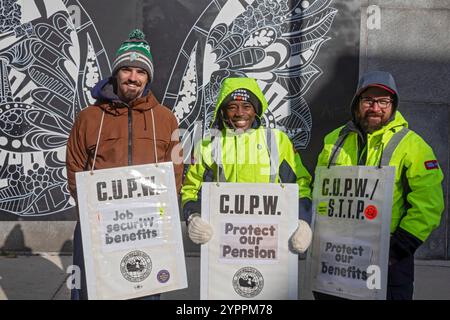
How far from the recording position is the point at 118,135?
135 inches

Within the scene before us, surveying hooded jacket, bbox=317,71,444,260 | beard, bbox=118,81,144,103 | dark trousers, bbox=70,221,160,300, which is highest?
beard, bbox=118,81,144,103

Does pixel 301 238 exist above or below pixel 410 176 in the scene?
below

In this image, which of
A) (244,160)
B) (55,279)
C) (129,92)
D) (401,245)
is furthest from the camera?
(55,279)

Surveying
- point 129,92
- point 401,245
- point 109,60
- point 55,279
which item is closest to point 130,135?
point 129,92

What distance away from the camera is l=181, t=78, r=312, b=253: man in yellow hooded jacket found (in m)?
3.35

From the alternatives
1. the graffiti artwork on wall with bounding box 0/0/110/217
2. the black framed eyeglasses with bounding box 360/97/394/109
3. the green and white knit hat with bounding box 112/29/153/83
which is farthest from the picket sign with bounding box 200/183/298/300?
the graffiti artwork on wall with bounding box 0/0/110/217

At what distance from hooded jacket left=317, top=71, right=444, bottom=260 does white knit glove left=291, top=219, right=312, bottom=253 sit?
0.44 metres

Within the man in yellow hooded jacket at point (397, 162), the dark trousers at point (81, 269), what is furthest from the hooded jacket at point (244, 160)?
the dark trousers at point (81, 269)

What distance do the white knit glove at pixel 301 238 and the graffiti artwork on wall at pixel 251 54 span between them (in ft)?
10.5

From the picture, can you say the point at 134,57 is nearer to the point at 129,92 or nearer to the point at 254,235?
the point at 129,92

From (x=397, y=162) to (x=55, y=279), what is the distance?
11.5 ft

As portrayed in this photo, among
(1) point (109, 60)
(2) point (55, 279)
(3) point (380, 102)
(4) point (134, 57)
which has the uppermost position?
(1) point (109, 60)

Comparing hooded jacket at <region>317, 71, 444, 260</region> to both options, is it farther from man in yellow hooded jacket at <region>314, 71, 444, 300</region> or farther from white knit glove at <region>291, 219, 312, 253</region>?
white knit glove at <region>291, 219, 312, 253</region>

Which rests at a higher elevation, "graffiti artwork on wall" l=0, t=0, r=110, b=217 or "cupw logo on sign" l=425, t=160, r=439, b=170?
"graffiti artwork on wall" l=0, t=0, r=110, b=217
